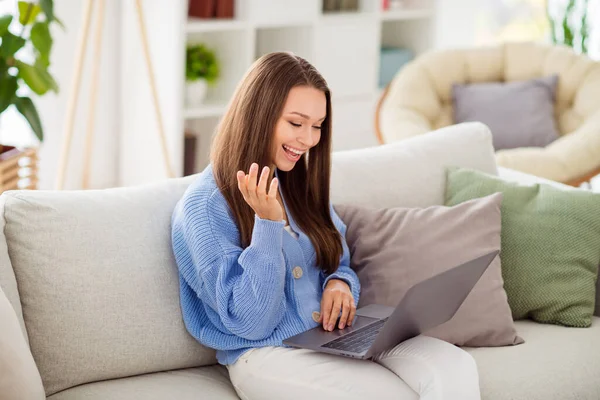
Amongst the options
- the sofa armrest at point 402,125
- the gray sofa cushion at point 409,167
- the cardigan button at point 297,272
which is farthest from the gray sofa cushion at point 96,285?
the sofa armrest at point 402,125

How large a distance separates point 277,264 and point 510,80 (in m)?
2.68

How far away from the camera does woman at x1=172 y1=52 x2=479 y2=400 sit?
1975 mm

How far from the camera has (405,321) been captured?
6.39 feet

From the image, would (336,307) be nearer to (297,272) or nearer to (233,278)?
(297,272)

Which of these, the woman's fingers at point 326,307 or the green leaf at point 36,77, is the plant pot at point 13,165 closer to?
the green leaf at point 36,77

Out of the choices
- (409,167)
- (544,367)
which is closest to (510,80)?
(409,167)

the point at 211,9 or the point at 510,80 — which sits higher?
the point at 211,9

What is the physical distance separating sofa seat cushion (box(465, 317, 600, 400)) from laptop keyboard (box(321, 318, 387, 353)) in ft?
0.90

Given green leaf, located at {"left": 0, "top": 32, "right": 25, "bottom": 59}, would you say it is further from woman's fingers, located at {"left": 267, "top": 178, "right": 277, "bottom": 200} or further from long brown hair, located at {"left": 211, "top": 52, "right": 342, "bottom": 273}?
woman's fingers, located at {"left": 267, "top": 178, "right": 277, "bottom": 200}

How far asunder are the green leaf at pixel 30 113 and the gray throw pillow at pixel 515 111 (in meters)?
1.83

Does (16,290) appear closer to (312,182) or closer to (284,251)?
(284,251)

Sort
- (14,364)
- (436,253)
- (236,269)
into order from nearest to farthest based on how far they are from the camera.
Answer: (14,364)
(236,269)
(436,253)

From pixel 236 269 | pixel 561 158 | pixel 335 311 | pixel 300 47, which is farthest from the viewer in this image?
pixel 300 47

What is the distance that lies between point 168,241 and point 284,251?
0.27m
